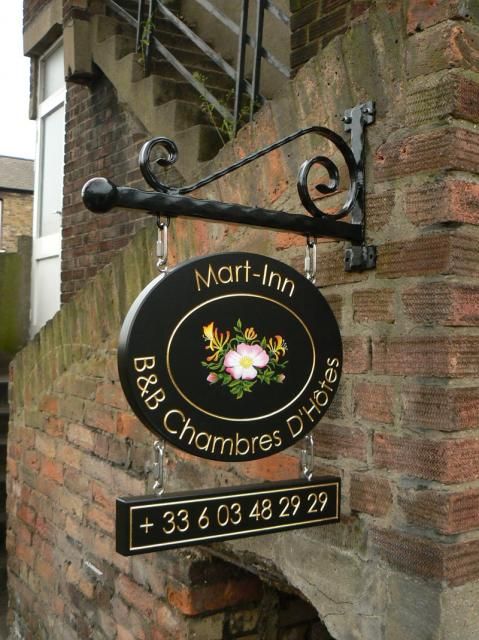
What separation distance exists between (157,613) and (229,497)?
1.28 metres

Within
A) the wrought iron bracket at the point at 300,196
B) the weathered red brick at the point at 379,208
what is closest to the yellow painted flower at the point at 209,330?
the wrought iron bracket at the point at 300,196

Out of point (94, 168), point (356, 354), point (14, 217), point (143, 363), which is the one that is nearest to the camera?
point (143, 363)

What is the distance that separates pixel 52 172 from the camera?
6391mm

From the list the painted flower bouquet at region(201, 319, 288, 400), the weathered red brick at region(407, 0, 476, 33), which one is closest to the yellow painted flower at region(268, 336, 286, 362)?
the painted flower bouquet at region(201, 319, 288, 400)

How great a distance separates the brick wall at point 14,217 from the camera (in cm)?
2053

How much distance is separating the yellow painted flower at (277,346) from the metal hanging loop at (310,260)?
186 millimetres

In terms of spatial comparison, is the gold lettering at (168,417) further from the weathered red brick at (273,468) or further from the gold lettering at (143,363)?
the weathered red brick at (273,468)

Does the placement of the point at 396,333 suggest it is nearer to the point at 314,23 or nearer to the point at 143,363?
the point at 143,363

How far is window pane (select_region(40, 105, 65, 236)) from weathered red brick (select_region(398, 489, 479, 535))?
16.3ft

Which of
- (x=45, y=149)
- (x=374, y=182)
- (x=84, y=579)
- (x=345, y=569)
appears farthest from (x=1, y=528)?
(x=374, y=182)

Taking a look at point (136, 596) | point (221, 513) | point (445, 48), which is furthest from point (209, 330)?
point (136, 596)

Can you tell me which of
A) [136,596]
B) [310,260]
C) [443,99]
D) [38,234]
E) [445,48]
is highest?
[38,234]

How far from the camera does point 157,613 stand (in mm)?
2678

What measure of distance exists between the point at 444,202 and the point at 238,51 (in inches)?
89.4
